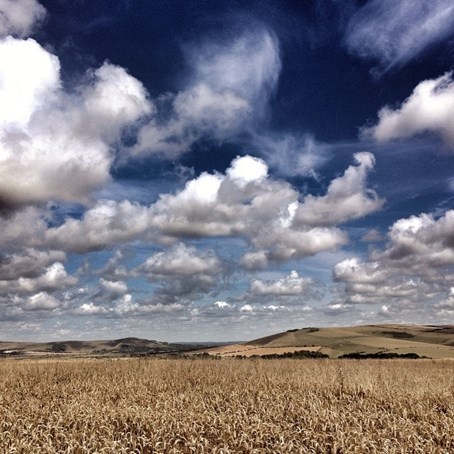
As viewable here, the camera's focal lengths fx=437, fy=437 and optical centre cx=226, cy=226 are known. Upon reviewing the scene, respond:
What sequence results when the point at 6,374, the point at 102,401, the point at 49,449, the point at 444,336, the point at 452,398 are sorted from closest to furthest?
the point at 49,449
the point at 102,401
the point at 452,398
the point at 6,374
the point at 444,336

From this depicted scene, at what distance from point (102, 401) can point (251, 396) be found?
4.95 m

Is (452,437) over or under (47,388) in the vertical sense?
under

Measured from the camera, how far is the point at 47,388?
53.4 feet

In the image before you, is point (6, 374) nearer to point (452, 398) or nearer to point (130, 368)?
point (130, 368)

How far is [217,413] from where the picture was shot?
12.9m

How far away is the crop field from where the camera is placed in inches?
362

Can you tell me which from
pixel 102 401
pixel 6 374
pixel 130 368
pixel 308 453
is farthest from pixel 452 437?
pixel 6 374

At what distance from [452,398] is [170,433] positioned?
1038 centimetres

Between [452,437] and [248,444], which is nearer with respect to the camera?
[248,444]

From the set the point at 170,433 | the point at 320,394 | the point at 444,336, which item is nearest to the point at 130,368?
the point at 320,394

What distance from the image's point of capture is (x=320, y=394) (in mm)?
15719

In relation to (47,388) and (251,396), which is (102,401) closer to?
(47,388)

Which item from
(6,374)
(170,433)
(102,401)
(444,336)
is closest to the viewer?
(170,433)

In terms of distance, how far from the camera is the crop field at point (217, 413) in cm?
920
